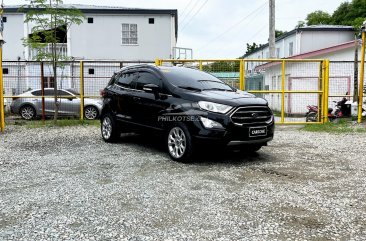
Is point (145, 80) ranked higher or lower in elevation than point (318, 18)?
lower

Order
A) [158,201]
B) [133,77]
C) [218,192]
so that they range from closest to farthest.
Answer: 1. [158,201]
2. [218,192]
3. [133,77]

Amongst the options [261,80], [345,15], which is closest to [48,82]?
[261,80]

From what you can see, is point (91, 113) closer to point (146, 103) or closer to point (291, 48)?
point (146, 103)

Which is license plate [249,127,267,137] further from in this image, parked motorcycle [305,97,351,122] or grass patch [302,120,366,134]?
parked motorcycle [305,97,351,122]

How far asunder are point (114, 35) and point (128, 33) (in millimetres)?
922

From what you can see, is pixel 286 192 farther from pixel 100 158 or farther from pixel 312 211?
pixel 100 158

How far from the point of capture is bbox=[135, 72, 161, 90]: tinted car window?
7.47 meters

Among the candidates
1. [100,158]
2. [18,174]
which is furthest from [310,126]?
[18,174]

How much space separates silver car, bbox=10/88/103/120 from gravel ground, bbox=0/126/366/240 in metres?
6.34

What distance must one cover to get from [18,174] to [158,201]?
2.65 metres

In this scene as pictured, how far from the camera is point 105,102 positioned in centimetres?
890

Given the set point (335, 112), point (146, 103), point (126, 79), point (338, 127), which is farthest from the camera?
point (335, 112)

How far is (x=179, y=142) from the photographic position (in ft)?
21.8

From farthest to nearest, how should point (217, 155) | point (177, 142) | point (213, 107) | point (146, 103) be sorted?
point (146, 103), point (217, 155), point (177, 142), point (213, 107)
